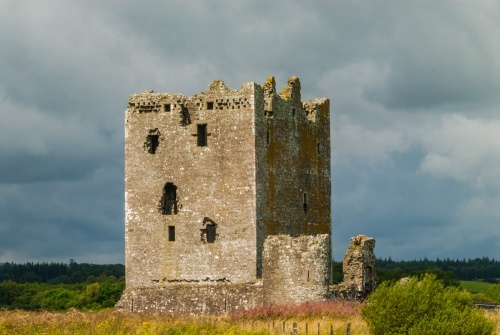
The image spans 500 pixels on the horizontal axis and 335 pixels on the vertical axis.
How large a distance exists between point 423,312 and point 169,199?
1204cm

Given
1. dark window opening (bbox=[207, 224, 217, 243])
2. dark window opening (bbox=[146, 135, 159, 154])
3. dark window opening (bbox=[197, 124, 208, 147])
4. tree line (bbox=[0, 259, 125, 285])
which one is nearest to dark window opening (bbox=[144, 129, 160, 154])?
dark window opening (bbox=[146, 135, 159, 154])

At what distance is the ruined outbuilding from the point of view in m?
38.1

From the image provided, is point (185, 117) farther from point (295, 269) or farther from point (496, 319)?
point (496, 319)

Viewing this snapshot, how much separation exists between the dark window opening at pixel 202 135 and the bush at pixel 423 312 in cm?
1034

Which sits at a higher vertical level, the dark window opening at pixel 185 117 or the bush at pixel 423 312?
the dark window opening at pixel 185 117

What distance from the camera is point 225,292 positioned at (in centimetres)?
3775

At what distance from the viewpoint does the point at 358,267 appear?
1508 inches

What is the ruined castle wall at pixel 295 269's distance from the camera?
117 ft

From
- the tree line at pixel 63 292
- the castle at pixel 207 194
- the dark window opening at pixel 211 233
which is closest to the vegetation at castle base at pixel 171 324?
the castle at pixel 207 194

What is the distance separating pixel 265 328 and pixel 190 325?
6.76 feet

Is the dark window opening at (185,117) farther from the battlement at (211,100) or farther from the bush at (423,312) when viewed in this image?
the bush at (423,312)

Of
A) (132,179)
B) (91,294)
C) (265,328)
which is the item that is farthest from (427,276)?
(91,294)

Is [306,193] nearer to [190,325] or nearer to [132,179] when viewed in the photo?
[132,179]

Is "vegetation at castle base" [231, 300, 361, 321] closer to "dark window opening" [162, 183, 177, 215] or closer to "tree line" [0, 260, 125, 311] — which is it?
"dark window opening" [162, 183, 177, 215]
